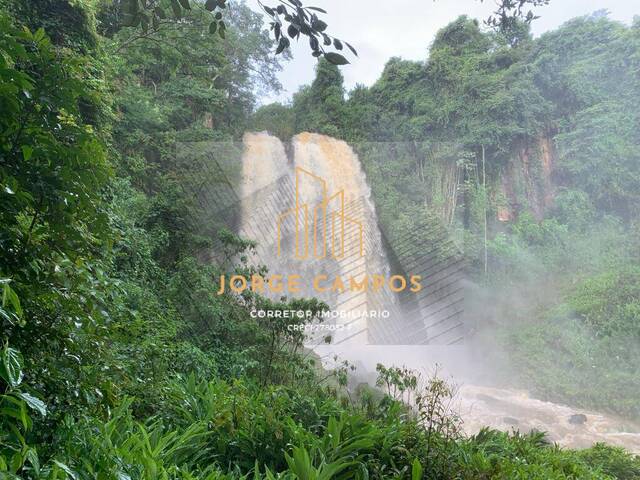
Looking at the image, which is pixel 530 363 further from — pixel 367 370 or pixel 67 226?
pixel 67 226

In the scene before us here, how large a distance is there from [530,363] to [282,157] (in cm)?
437

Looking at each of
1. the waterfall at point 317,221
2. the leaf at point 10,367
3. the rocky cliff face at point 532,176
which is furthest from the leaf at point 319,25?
the rocky cliff face at point 532,176

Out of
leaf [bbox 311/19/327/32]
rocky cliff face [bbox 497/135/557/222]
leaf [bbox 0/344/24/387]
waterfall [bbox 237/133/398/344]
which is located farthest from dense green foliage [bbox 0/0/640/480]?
rocky cliff face [bbox 497/135/557/222]

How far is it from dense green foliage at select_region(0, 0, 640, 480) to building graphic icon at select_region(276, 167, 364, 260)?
2.31 feet

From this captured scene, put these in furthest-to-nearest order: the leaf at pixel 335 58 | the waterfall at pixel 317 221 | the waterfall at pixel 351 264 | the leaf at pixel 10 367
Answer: the waterfall at pixel 317 221 < the waterfall at pixel 351 264 < the leaf at pixel 335 58 < the leaf at pixel 10 367

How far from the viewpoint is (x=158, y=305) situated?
15.8 ft

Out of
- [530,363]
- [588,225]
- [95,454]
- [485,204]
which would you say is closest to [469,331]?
[530,363]

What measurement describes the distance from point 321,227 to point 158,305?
264cm

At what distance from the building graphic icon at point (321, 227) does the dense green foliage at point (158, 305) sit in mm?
703

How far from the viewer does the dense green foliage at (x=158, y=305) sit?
1061 mm

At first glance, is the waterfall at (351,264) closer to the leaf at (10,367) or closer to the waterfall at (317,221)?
the waterfall at (317,221)

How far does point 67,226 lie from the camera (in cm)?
112

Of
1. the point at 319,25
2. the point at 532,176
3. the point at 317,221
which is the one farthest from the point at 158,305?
the point at 532,176

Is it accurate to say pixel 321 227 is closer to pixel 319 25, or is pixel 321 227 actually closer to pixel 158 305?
pixel 158 305
